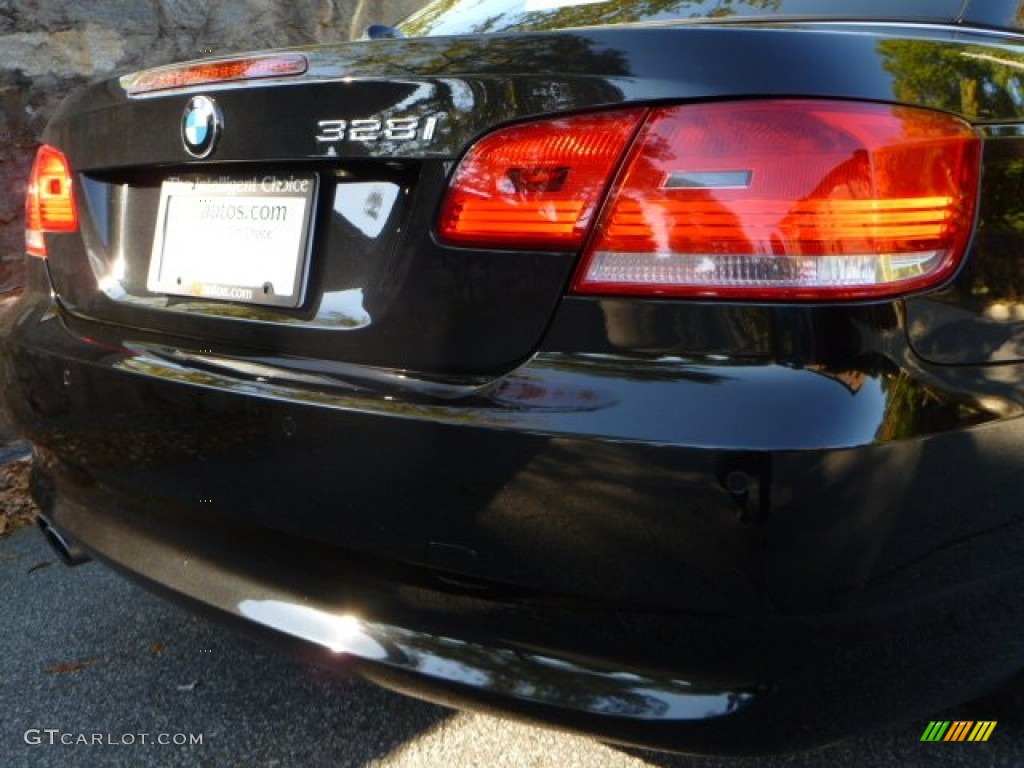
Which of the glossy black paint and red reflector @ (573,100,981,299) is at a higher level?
red reflector @ (573,100,981,299)

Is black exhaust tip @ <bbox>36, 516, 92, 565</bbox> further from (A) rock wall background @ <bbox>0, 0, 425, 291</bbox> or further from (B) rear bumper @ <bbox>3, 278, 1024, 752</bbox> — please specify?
(A) rock wall background @ <bbox>0, 0, 425, 291</bbox>

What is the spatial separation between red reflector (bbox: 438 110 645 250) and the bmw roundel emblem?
0.50 m

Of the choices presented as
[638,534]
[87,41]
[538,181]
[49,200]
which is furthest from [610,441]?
[87,41]

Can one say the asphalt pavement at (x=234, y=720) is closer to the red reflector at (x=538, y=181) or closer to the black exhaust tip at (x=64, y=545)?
the black exhaust tip at (x=64, y=545)

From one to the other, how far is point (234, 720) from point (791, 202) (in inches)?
63.8

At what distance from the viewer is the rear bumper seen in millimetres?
1216

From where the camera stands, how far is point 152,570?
1.83 metres

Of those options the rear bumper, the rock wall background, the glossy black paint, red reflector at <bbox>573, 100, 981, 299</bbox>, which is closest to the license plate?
the glossy black paint

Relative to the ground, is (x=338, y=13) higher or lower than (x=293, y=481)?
higher

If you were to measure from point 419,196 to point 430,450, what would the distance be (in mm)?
368

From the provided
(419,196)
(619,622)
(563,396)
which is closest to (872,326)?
(563,396)

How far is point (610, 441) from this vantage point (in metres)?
1.25

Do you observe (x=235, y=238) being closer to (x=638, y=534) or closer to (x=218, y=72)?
(x=218, y=72)

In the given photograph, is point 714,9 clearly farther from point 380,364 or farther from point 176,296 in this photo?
point 176,296
